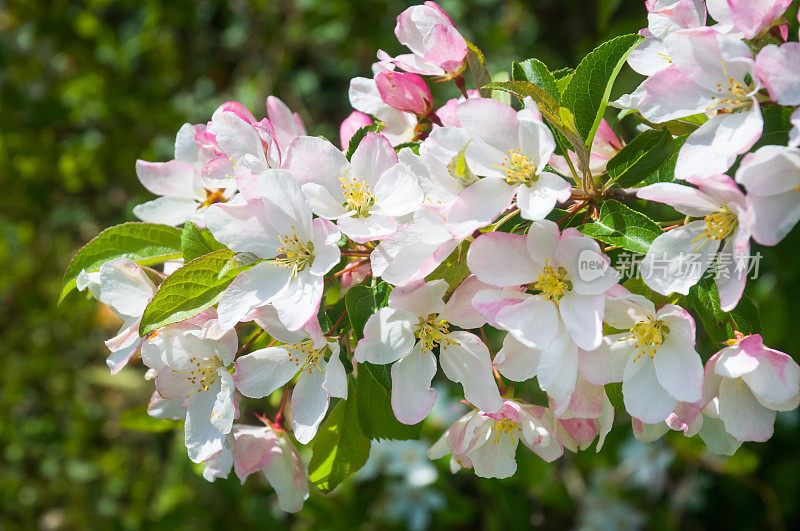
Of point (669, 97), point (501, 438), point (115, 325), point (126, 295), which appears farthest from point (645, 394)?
point (115, 325)

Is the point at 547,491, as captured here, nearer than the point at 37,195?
Yes

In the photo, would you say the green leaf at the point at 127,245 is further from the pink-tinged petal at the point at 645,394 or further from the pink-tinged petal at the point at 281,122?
the pink-tinged petal at the point at 645,394

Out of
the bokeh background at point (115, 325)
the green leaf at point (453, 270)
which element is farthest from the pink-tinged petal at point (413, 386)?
the bokeh background at point (115, 325)

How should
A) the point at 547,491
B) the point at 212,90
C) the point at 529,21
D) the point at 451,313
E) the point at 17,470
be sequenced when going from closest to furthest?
the point at 451,313, the point at 547,491, the point at 17,470, the point at 212,90, the point at 529,21

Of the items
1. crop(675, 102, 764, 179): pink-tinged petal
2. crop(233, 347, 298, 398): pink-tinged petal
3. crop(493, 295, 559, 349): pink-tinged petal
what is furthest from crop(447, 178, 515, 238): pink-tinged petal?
crop(233, 347, 298, 398): pink-tinged petal

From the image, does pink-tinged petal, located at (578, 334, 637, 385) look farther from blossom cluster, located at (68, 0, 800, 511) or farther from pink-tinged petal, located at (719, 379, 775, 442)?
pink-tinged petal, located at (719, 379, 775, 442)

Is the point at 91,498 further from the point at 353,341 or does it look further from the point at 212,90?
the point at 353,341

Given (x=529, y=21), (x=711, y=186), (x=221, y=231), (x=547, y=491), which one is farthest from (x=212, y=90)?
(x=711, y=186)
